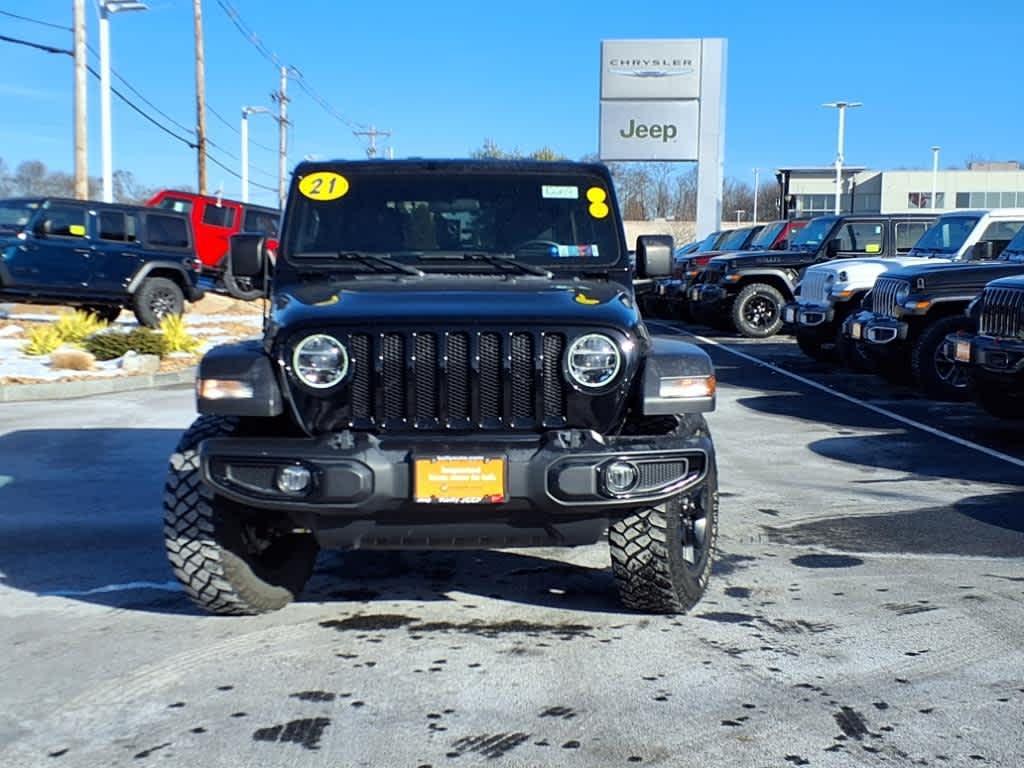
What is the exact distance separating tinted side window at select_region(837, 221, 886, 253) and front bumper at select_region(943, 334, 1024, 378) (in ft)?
26.9

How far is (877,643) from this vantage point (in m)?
4.45

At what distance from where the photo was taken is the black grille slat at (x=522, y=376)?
13.9 ft

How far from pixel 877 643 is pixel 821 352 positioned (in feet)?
37.3

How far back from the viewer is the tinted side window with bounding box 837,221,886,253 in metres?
17.3

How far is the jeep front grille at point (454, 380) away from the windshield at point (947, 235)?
1130cm

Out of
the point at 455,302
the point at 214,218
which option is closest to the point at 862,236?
the point at 455,302

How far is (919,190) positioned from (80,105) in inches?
2133

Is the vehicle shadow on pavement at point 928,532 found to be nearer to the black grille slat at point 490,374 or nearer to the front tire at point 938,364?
the black grille slat at point 490,374

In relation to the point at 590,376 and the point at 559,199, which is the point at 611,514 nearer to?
the point at 590,376

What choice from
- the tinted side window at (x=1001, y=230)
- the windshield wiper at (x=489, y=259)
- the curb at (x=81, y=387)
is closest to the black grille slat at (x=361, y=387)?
the windshield wiper at (x=489, y=259)

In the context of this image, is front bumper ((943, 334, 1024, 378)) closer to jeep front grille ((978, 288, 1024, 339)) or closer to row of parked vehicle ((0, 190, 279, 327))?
jeep front grille ((978, 288, 1024, 339))

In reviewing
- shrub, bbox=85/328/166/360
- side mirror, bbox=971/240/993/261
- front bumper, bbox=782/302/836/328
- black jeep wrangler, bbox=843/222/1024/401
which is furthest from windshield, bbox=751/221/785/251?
shrub, bbox=85/328/166/360

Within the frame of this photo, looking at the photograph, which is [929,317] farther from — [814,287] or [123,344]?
[123,344]

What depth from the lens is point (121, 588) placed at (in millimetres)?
5215
